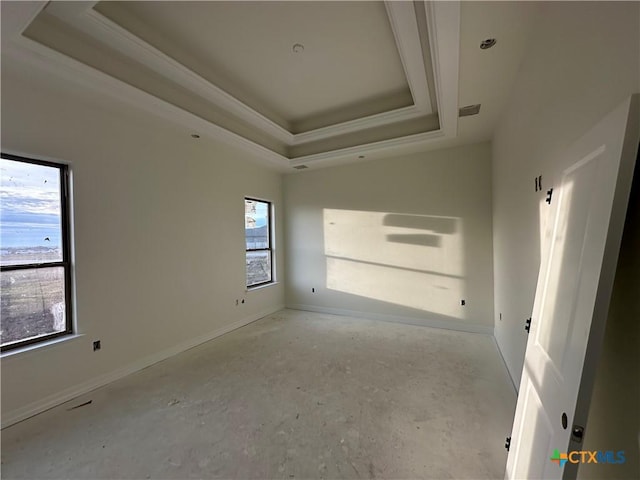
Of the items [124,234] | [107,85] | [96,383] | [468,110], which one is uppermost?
[468,110]

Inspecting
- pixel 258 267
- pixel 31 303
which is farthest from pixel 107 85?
pixel 258 267

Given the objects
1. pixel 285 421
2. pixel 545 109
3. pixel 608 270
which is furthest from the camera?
pixel 285 421

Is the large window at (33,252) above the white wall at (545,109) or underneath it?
underneath

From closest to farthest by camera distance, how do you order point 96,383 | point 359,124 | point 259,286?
point 96,383
point 359,124
point 259,286

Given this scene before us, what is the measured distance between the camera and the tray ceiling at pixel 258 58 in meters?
2.02

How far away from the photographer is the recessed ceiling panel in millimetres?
2127

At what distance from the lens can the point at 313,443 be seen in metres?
1.93

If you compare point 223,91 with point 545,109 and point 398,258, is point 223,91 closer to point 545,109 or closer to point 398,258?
point 545,109

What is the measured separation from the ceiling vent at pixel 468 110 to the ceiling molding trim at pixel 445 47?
9cm

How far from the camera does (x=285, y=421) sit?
217 centimetres

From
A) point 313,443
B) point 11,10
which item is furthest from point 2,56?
point 313,443

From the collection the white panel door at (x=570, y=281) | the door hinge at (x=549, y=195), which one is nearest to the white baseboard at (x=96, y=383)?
the white panel door at (x=570, y=281)

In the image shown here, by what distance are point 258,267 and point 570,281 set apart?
468cm

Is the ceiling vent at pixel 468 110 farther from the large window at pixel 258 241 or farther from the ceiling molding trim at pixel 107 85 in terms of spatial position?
the large window at pixel 258 241
